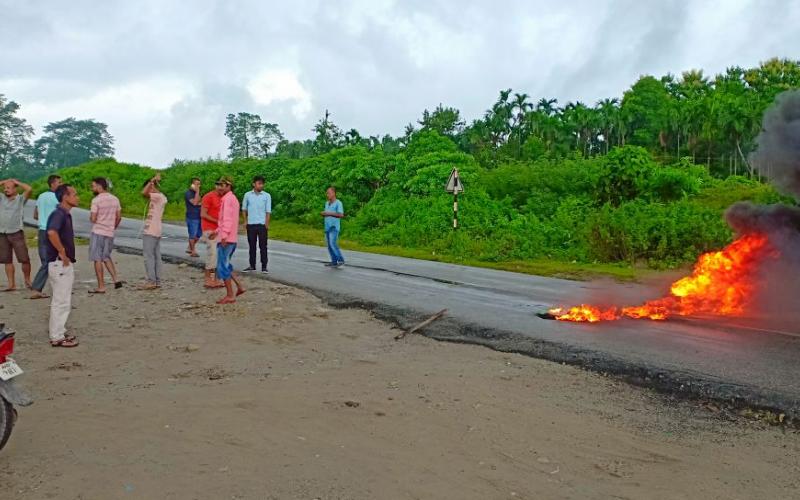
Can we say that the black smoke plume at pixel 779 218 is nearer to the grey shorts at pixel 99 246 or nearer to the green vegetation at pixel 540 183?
the green vegetation at pixel 540 183

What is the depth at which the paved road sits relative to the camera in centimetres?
602

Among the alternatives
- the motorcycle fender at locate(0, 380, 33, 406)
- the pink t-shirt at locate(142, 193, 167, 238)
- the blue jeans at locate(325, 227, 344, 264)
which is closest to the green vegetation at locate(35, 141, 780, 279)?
the blue jeans at locate(325, 227, 344, 264)

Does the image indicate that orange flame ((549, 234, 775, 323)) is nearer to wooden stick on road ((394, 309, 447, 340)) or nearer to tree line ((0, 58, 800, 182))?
wooden stick on road ((394, 309, 447, 340))

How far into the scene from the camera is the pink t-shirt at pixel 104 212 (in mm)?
10250

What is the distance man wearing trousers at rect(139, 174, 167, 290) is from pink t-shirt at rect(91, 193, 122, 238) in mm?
546

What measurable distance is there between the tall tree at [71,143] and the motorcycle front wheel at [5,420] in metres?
110

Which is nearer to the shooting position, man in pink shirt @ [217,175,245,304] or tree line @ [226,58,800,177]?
man in pink shirt @ [217,175,245,304]

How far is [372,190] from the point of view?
31.8 meters

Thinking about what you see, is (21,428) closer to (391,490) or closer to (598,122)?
(391,490)

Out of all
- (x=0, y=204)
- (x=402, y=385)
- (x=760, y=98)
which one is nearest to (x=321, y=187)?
(x=0, y=204)

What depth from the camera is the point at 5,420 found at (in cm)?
441

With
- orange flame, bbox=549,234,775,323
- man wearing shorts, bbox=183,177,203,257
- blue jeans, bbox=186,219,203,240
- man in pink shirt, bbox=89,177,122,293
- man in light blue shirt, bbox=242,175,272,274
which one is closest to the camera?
orange flame, bbox=549,234,775,323

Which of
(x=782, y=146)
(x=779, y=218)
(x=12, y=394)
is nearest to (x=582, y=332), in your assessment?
(x=779, y=218)

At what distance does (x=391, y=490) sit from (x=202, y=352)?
12.8ft
